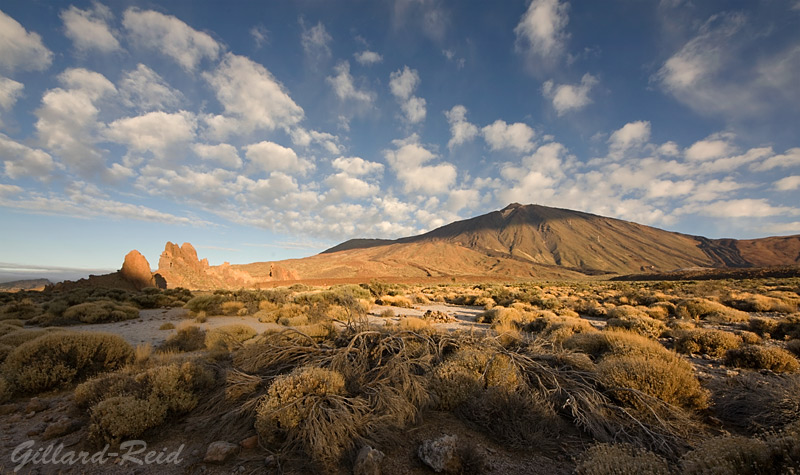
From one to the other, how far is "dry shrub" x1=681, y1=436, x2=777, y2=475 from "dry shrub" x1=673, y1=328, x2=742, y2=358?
21.2 feet

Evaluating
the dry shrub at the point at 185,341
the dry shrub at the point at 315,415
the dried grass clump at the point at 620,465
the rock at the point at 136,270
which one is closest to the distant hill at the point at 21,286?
the rock at the point at 136,270

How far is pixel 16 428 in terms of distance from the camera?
4.18 m

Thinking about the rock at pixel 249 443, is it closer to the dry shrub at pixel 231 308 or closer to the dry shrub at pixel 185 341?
the dry shrub at pixel 185 341

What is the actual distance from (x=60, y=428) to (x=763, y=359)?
12024mm

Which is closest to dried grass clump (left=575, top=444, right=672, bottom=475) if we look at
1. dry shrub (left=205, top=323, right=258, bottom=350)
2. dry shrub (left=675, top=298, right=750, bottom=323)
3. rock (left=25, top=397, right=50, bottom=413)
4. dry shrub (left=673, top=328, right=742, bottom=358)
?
dry shrub (left=673, top=328, right=742, bottom=358)

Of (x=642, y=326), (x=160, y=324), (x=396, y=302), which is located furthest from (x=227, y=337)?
(x=396, y=302)

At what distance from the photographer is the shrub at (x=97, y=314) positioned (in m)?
12.9

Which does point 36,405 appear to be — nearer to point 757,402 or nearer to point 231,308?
point 757,402

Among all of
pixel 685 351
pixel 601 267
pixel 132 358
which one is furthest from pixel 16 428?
pixel 601 267

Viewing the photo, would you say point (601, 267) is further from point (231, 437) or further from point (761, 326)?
point (231, 437)

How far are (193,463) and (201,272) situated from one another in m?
41.9

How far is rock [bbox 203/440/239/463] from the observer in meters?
3.46

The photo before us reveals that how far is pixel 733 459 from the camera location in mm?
2303

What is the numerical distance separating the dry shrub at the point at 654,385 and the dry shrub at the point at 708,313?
1004 centimetres
